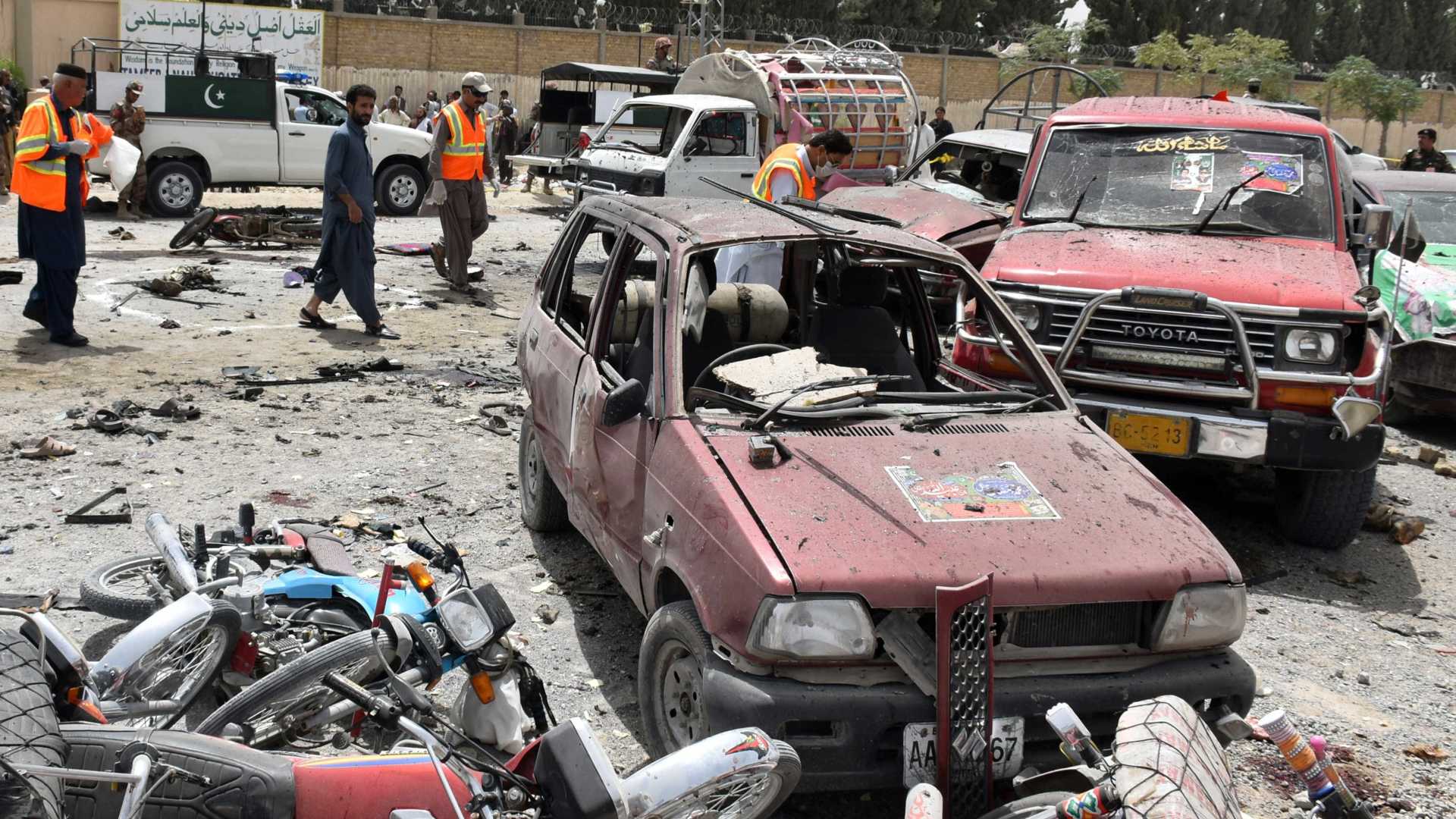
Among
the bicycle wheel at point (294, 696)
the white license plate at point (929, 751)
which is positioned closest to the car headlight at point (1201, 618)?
the white license plate at point (929, 751)

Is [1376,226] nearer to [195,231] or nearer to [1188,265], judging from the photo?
[1188,265]

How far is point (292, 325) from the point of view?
10383 millimetres

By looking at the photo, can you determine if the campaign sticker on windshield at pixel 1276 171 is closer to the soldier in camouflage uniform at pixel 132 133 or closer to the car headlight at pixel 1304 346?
the car headlight at pixel 1304 346

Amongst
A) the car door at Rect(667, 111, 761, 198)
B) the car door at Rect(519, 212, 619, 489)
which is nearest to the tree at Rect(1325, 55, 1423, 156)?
the car door at Rect(667, 111, 761, 198)

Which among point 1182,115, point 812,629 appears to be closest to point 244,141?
point 1182,115

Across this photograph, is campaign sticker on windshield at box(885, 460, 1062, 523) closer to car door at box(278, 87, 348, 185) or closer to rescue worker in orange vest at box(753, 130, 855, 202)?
rescue worker in orange vest at box(753, 130, 855, 202)

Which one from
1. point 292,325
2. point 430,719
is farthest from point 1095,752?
point 292,325

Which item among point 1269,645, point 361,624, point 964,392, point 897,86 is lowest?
point 1269,645

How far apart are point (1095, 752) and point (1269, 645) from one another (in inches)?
114

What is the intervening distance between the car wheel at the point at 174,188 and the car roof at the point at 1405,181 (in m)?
13.6

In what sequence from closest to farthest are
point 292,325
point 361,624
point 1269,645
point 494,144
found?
1. point 361,624
2. point 1269,645
3. point 292,325
4. point 494,144

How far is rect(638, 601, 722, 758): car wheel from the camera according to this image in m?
3.63

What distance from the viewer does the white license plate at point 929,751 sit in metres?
3.40

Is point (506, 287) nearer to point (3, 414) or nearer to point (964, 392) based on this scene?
point (3, 414)
